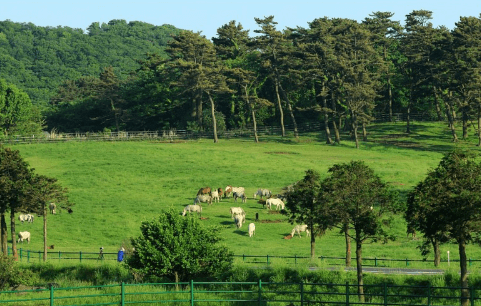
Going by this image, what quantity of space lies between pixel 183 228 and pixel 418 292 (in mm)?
13144

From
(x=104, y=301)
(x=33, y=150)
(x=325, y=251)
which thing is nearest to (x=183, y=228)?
(x=104, y=301)

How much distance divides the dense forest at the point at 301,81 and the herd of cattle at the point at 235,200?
1534 inches

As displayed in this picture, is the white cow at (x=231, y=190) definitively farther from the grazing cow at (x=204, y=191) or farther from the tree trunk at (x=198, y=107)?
the tree trunk at (x=198, y=107)

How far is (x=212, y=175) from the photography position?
8769cm

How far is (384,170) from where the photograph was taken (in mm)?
90062

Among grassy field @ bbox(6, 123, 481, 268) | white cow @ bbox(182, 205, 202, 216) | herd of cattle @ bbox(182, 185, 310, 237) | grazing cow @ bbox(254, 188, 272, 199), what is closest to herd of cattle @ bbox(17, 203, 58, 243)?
grassy field @ bbox(6, 123, 481, 268)

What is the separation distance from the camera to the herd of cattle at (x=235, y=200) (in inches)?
2488

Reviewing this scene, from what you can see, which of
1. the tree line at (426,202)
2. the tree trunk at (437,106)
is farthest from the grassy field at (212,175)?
the tree line at (426,202)

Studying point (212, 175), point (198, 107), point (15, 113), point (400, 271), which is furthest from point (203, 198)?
point (15, 113)

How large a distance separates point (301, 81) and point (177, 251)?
81.7 metres

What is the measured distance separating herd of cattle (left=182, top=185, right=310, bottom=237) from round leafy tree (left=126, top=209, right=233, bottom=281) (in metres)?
20.0

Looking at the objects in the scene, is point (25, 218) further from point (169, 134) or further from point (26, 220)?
point (169, 134)

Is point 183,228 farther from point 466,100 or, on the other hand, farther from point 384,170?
point 466,100

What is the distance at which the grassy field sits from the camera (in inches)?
2391
